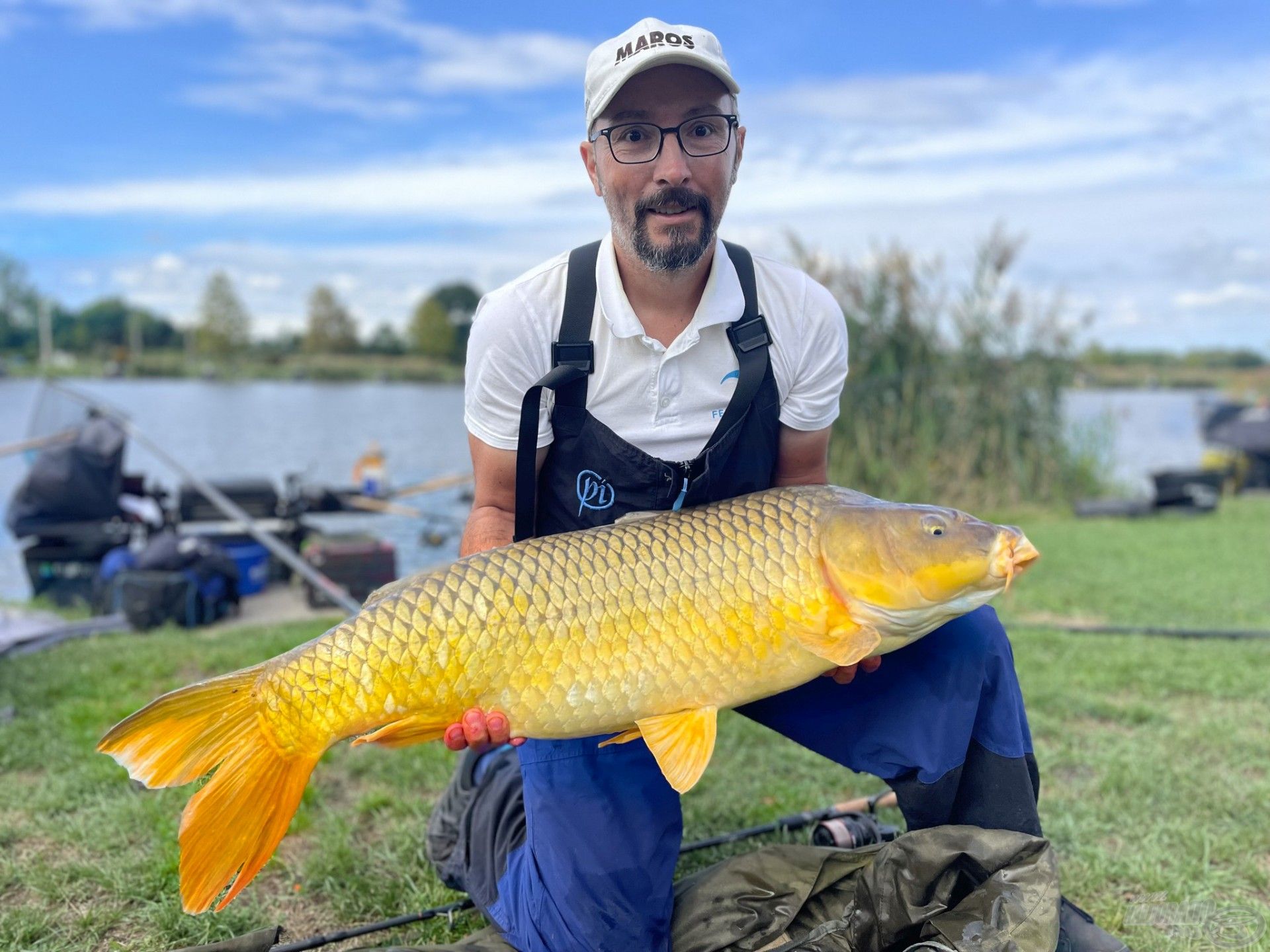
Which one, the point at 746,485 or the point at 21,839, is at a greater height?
the point at 746,485

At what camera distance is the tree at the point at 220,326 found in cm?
6178

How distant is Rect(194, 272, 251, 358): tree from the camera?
61.8 metres

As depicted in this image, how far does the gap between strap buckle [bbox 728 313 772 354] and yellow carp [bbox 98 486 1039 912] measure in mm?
497

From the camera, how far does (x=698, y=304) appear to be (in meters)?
2.08

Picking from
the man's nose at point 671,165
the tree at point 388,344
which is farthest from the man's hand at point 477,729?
the tree at point 388,344

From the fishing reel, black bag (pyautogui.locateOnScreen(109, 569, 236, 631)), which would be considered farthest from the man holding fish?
black bag (pyautogui.locateOnScreen(109, 569, 236, 631))

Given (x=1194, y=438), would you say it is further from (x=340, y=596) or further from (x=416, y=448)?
(x=340, y=596)

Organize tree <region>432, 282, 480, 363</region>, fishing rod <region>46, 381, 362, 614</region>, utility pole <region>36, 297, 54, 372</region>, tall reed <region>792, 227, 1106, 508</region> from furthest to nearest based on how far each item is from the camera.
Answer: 1. utility pole <region>36, 297, 54, 372</region>
2. tree <region>432, 282, 480, 363</region>
3. tall reed <region>792, 227, 1106, 508</region>
4. fishing rod <region>46, 381, 362, 614</region>

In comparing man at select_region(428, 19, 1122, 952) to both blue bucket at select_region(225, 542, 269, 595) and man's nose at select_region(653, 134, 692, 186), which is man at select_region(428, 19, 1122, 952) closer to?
man's nose at select_region(653, 134, 692, 186)

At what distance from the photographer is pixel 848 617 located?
1570 millimetres

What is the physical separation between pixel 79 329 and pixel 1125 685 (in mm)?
79129

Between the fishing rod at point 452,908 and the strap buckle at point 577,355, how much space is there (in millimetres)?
987

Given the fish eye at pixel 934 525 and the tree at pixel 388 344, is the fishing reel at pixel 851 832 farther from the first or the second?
the tree at pixel 388 344

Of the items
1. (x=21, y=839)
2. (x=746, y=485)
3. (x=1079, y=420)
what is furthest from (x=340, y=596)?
(x=1079, y=420)
